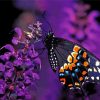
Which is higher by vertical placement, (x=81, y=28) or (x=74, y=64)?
(x=81, y=28)

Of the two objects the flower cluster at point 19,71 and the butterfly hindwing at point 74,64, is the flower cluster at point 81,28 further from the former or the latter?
the flower cluster at point 19,71

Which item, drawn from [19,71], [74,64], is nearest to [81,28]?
[74,64]

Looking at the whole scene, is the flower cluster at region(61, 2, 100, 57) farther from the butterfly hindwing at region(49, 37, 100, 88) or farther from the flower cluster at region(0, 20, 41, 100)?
the flower cluster at region(0, 20, 41, 100)

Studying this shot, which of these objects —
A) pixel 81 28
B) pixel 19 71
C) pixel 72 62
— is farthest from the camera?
pixel 81 28

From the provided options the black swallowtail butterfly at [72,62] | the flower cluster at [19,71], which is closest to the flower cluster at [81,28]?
the black swallowtail butterfly at [72,62]

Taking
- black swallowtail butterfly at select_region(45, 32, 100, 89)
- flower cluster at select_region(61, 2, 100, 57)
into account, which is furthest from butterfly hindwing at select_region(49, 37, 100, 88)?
flower cluster at select_region(61, 2, 100, 57)

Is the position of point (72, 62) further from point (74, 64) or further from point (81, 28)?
point (81, 28)

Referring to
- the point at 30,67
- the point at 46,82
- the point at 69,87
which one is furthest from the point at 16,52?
the point at 46,82

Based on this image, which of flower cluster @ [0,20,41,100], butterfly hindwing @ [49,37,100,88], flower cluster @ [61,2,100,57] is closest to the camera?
flower cluster @ [0,20,41,100]
